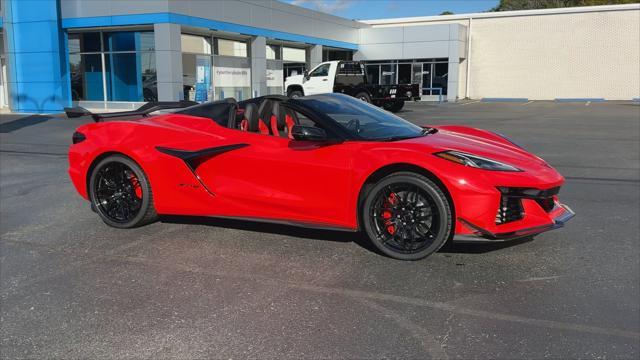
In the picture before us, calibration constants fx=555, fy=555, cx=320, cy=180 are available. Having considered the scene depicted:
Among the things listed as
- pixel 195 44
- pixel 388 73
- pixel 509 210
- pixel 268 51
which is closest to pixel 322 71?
pixel 195 44

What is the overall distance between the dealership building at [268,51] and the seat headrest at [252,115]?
17799 millimetres

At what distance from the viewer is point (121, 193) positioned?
537cm

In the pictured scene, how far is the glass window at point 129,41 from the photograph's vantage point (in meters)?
23.1

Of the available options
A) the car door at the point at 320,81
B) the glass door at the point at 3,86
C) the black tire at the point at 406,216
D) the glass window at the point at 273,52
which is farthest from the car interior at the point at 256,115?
the glass door at the point at 3,86

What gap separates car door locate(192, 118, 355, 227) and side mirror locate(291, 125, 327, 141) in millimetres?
98

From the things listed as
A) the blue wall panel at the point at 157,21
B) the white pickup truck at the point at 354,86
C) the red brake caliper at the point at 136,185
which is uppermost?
the blue wall panel at the point at 157,21

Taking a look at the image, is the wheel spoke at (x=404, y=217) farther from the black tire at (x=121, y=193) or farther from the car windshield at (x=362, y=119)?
the black tire at (x=121, y=193)

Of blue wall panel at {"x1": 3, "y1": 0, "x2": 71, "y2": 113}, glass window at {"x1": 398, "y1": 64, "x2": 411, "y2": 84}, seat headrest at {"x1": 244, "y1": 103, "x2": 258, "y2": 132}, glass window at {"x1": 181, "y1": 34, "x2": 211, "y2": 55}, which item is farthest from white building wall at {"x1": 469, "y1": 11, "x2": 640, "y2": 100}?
seat headrest at {"x1": 244, "y1": 103, "x2": 258, "y2": 132}

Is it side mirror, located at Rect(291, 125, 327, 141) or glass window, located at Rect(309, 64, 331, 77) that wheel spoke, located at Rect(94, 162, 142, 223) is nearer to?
side mirror, located at Rect(291, 125, 327, 141)

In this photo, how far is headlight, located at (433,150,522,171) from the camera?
4.15 meters

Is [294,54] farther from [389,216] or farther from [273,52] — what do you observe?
[389,216]

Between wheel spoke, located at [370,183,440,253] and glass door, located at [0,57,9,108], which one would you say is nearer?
wheel spoke, located at [370,183,440,253]

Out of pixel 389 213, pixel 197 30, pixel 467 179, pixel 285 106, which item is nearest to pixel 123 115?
pixel 285 106

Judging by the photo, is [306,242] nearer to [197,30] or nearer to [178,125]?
[178,125]
